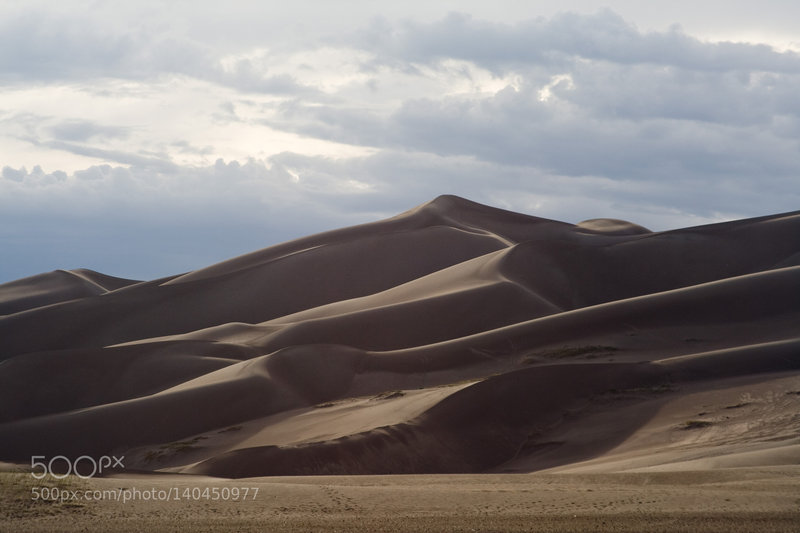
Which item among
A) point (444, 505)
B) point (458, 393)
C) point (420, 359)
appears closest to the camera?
point (444, 505)

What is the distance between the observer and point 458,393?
28.9 metres

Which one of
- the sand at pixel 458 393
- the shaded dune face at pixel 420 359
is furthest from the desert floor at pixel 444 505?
the shaded dune face at pixel 420 359

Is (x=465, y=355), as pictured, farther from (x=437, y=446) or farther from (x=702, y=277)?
(x=702, y=277)

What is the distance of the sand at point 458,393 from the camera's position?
1464 cm

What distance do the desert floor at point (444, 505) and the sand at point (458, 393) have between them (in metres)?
0.07

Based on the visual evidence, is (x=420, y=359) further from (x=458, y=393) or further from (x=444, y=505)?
(x=444, y=505)

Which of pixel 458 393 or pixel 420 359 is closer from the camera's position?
pixel 458 393

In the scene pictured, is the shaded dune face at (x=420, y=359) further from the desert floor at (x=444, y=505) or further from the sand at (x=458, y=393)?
the desert floor at (x=444, y=505)

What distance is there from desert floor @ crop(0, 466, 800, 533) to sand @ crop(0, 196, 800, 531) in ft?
0.24

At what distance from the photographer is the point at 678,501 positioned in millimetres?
14188

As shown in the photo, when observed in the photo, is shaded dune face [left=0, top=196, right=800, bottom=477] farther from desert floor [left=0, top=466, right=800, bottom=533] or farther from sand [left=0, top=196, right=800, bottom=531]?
desert floor [left=0, top=466, right=800, bottom=533]

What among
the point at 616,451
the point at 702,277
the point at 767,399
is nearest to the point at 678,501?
the point at 616,451

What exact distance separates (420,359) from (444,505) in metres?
24.4

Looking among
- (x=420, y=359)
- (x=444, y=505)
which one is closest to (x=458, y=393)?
(x=420, y=359)
